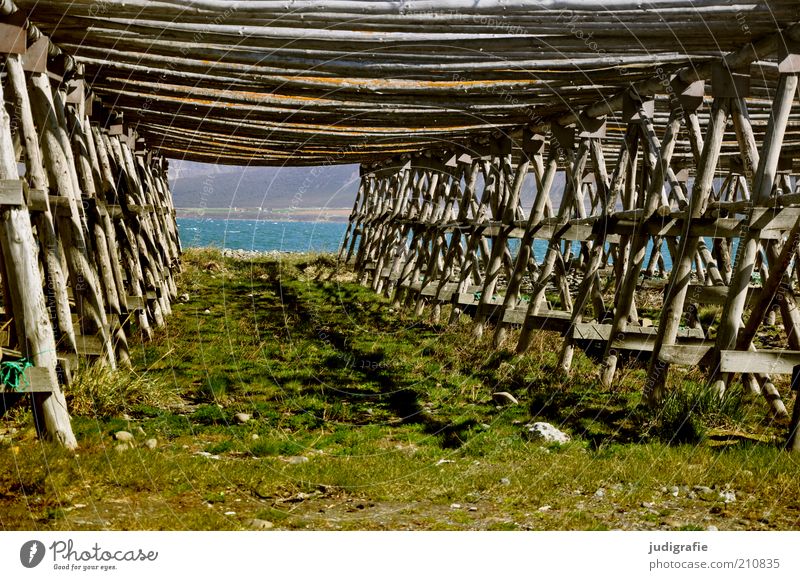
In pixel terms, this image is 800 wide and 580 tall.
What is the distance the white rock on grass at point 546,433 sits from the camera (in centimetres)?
642

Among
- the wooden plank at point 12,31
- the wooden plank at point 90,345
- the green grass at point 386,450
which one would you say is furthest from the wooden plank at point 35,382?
the wooden plank at point 12,31

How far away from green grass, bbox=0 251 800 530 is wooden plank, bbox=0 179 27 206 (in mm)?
1561

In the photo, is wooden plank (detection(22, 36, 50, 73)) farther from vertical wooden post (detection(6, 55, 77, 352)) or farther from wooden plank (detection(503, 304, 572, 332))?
wooden plank (detection(503, 304, 572, 332))

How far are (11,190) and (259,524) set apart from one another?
2671 mm

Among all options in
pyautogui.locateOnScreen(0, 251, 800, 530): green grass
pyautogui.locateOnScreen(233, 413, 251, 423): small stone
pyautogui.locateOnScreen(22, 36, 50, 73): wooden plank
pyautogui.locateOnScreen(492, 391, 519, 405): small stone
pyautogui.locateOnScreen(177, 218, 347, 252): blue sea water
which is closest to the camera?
pyautogui.locateOnScreen(0, 251, 800, 530): green grass

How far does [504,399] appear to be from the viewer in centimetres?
782

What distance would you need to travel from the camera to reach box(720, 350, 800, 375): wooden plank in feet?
20.4

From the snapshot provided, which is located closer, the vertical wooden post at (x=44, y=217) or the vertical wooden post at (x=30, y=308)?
the vertical wooden post at (x=30, y=308)

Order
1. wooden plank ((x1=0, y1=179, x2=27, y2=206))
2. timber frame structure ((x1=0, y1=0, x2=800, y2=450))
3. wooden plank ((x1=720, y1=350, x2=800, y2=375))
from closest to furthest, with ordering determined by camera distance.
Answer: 1. wooden plank ((x1=0, y1=179, x2=27, y2=206))
2. timber frame structure ((x1=0, y1=0, x2=800, y2=450))
3. wooden plank ((x1=720, y1=350, x2=800, y2=375))

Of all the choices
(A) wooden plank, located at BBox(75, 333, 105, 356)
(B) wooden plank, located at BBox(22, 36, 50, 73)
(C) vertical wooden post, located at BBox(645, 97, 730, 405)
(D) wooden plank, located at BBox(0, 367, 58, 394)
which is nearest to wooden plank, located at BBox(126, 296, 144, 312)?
(A) wooden plank, located at BBox(75, 333, 105, 356)

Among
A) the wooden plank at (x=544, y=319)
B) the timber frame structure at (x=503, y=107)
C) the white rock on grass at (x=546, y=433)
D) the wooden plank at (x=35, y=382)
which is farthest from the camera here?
the wooden plank at (x=544, y=319)

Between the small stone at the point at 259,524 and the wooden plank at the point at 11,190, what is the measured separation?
2.54m

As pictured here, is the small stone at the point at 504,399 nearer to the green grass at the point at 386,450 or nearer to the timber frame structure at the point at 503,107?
the green grass at the point at 386,450

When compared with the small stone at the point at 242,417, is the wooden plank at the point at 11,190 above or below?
above
